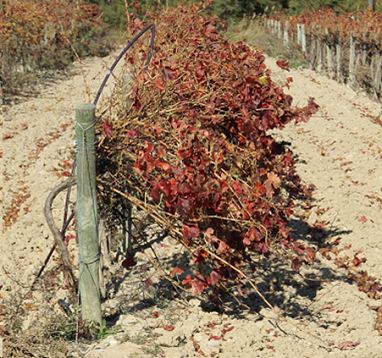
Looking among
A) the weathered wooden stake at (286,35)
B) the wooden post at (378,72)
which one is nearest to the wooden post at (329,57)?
the wooden post at (378,72)

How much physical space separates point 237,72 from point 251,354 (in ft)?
7.07

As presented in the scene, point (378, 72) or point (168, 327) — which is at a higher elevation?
point (378, 72)

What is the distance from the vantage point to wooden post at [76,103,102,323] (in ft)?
9.93

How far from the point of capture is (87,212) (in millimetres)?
3154

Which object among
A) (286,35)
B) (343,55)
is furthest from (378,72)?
(286,35)

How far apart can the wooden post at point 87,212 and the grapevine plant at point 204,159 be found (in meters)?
0.12

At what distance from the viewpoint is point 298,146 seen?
800 cm

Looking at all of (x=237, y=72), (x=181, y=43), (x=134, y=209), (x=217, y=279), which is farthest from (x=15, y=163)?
(x=217, y=279)

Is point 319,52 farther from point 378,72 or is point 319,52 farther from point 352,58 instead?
point 378,72

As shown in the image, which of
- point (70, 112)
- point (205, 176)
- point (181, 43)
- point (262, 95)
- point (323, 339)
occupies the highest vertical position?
point (181, 43)

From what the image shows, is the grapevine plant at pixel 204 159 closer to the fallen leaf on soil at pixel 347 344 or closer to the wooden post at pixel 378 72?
the fallen leaf on soil at pixel 347 344

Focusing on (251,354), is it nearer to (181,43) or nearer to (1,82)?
(181,43)

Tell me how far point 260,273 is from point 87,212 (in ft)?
6.87

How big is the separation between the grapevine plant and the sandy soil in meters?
0.47
